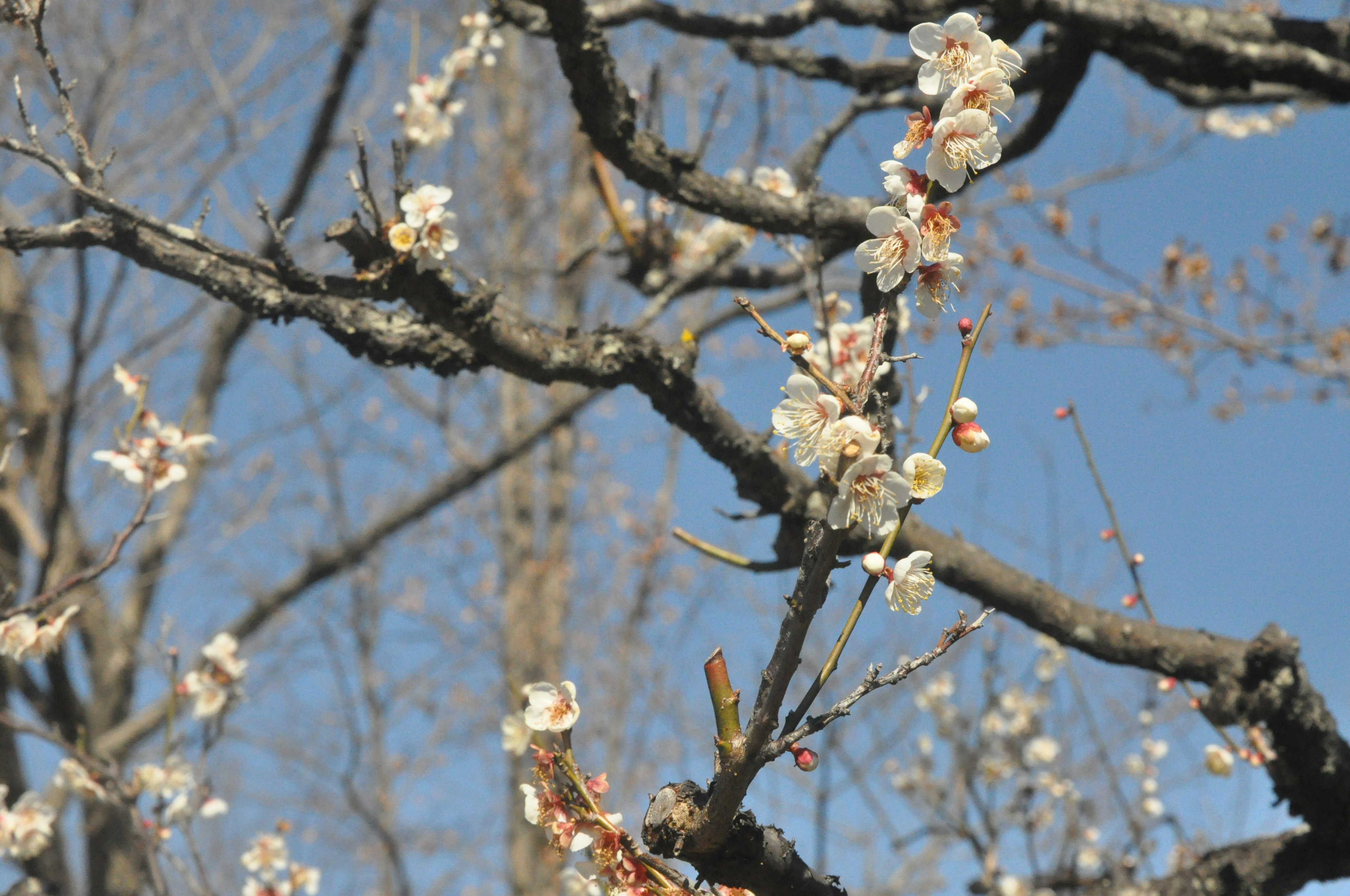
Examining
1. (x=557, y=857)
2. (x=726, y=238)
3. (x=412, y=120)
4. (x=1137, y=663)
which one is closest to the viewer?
(x=557, y=857)

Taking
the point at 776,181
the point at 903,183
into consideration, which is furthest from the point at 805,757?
the point at 776,181

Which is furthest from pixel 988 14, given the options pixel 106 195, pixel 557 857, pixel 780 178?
pixel 557 857

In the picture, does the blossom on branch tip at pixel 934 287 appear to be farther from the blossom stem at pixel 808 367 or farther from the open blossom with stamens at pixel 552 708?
the open blossom with stamens at pixel 552 708

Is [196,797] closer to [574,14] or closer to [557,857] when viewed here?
[557,857]

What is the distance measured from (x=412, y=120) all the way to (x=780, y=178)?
4.25ft

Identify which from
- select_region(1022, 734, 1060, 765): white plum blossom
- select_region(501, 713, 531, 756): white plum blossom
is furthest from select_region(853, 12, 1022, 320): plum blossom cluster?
select_region(1022, 734, 1060, 765): white plum blossom

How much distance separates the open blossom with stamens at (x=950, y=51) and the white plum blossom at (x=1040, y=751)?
4.08 m

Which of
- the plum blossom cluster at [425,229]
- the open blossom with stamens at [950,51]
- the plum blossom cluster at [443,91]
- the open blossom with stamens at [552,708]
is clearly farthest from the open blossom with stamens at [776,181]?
the open blossom with stamens at [552,708]

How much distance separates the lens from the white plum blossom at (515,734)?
2195 millimetres

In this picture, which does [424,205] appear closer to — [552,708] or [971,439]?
[552,708]

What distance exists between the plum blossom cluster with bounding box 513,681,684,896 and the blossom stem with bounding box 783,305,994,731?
37 cm

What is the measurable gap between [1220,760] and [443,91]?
3186 millimetres

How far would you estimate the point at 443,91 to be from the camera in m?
3.30

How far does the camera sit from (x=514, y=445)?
518cm
